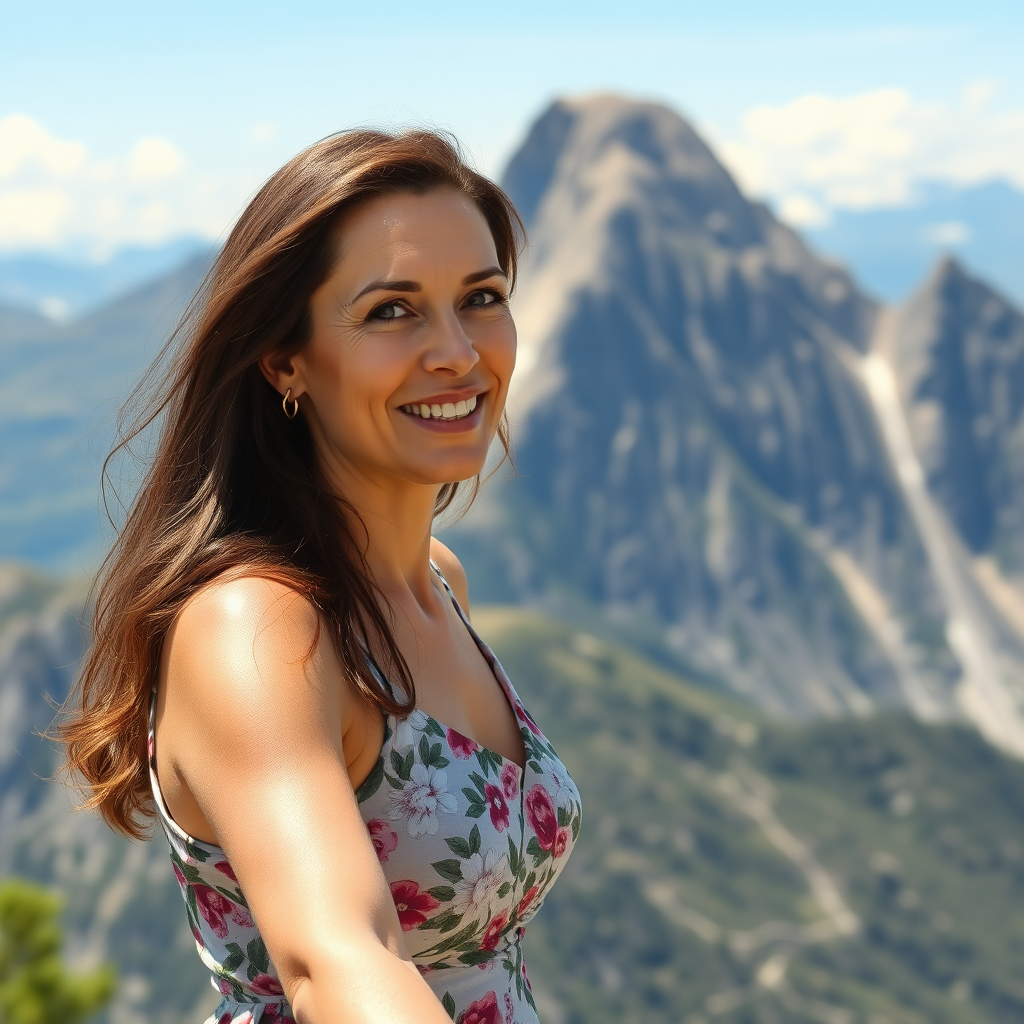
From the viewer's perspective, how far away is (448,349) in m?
4.63

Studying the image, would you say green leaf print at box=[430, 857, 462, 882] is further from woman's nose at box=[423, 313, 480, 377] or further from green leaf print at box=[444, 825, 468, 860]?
woman's nose at box=[423, 313, 480, 377]

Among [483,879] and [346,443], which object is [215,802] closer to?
[483,879]

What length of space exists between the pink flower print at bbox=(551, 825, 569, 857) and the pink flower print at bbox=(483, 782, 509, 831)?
0.38 meters

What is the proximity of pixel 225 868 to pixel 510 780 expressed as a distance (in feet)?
→ 3.31

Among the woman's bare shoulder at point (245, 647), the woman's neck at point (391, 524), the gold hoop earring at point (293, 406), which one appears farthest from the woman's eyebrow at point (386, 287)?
the woman's bare shoulder at point (245, 647)

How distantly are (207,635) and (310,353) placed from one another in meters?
1.21

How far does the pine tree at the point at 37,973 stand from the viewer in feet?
103

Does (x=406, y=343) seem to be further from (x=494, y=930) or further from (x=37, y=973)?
(x=37, y=973)

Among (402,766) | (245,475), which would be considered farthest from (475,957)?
(245,475)

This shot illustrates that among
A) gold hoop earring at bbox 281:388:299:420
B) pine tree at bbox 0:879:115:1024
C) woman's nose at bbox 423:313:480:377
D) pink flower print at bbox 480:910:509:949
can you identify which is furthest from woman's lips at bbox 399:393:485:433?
pine tree at bbox 0:879:115:1024

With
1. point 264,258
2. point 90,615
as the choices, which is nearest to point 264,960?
point 90,615

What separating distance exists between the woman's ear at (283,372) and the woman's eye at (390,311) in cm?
38

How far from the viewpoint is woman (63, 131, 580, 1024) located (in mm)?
3854

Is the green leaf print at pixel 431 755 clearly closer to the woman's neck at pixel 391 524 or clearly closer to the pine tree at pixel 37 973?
the woman's neck at pixel 391 524
